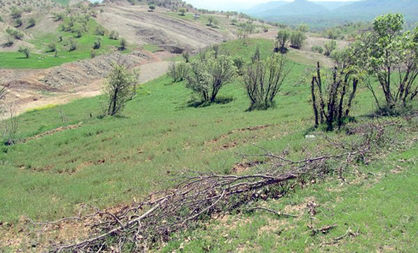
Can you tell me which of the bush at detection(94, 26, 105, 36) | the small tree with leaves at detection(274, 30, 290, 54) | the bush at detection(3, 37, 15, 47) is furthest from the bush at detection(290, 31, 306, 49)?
the bush at detection(3, 37, 15, 47)

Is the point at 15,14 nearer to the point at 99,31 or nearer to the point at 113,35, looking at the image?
the point at 99,31

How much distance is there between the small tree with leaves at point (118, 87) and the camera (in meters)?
34.7

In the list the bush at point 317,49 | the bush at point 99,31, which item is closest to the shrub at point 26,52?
the bush at point 99,31

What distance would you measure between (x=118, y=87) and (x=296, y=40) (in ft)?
215

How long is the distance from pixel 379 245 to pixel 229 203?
185 inches

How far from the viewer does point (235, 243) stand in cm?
851

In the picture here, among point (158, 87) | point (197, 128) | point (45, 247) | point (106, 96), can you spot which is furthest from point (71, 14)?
point (45, 247)

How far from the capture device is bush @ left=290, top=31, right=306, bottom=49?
279 ft

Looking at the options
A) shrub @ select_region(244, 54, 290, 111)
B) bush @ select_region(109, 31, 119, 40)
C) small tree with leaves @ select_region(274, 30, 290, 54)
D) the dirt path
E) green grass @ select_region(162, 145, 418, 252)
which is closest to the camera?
green grass @ select_region(162, 145, 418, 252)

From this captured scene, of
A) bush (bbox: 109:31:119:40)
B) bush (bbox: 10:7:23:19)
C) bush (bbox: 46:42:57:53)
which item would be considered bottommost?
bush (bbox: 46:42:57:53)

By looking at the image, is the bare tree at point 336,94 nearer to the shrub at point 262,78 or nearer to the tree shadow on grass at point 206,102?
the shrub at point 262,78

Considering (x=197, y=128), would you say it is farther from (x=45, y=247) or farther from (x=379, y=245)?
(x=379, y=245)

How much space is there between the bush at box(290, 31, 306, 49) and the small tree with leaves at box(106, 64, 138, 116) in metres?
61.9

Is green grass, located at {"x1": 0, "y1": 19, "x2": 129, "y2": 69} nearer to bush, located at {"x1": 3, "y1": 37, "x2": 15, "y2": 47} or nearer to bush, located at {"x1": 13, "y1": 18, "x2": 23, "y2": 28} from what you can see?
bush, located at {"x1": 3, "y1": 37, "x2": 15, "y2": 47}
